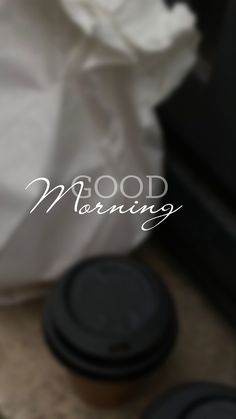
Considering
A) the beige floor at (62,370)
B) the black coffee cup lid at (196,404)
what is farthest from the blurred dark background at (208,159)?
the black coffee cup lid at (196,404)

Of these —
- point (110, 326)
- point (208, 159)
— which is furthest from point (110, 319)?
point (208, 159)

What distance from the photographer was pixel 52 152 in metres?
0.50

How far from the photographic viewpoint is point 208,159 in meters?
0.55

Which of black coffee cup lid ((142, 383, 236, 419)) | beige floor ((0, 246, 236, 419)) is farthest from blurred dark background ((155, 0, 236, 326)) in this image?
black coffee cup lid ((142, 383, 236, 419))

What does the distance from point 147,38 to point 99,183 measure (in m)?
0.12

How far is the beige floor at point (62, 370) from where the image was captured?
0.50 meters

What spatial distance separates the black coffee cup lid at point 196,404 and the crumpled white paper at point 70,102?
0.52 ft

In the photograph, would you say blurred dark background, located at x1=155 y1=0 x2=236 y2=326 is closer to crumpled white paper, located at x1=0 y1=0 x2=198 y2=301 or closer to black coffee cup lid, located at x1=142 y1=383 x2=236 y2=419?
crumpled white paper, located at x1=0 y1=0 x2=198 y2=301

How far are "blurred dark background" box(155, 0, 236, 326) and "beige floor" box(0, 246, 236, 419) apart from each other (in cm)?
2

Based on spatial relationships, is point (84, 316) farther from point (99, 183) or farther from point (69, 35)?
point (69, 35)

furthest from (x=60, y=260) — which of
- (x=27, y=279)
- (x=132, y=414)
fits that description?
(x=132, y=414)

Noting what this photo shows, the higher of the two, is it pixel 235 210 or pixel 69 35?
pixel 69 35

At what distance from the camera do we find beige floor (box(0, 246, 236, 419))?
0.50 metres

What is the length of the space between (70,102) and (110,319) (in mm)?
175
